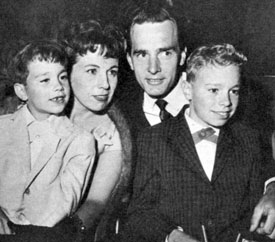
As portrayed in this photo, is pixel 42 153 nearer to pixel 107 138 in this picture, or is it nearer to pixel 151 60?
pixel 107 138

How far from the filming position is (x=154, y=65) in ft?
5.27

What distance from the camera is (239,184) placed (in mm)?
1438

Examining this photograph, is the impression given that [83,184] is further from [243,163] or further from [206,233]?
[243,163]

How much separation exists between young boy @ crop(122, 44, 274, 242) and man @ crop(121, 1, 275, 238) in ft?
0.55

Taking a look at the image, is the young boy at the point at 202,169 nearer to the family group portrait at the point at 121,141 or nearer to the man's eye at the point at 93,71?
the family group portrait at the point at 121,141

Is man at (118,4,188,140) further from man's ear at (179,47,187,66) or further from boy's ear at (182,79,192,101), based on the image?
boy's ear at (182,79,192,101)

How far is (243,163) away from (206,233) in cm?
28

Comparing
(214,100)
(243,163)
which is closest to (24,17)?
(214,100)

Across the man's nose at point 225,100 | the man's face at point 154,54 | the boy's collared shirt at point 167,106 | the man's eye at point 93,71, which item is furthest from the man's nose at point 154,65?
the man's nose at point 225,100

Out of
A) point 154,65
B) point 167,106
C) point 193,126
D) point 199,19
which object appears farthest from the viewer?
point 199,19

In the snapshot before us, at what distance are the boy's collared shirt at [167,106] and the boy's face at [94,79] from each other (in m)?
0.22


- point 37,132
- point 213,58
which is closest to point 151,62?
point 213,58

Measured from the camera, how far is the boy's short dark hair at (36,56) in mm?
1358

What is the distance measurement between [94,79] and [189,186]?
0.52 m
